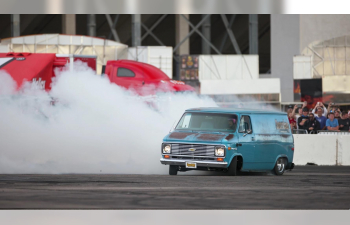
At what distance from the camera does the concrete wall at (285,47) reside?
37281mm

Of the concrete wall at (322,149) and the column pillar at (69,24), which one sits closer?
the concrete wall at (322,149)

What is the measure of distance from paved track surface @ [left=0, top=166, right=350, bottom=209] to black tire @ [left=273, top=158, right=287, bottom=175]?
3.72 ft

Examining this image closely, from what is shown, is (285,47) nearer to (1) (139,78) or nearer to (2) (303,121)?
(1) (139,78)

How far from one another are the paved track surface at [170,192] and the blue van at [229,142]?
42cm

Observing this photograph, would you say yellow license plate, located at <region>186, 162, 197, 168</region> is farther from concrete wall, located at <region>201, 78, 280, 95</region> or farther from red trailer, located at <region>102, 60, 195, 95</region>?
concrete wall, located at <region>201, 78, 280, 95</region>

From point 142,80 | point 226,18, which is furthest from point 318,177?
point 226,18

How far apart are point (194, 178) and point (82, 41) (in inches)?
903

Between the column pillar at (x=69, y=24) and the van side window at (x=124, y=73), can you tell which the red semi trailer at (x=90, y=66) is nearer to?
the van side window at (x=124, y=73)

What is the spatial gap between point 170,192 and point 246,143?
404 centimetres

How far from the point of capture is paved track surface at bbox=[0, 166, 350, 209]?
9.01m

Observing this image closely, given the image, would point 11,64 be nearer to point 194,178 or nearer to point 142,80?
point 142,80

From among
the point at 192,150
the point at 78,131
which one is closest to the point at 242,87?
the point at 78,131

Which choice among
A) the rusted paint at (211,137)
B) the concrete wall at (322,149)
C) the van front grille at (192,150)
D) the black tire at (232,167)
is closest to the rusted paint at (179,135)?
the van front grille at (192,150)

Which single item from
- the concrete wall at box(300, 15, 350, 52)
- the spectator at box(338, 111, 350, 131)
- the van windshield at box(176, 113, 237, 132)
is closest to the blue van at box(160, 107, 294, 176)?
the van windshield at box(176, 113, 237, 132)
